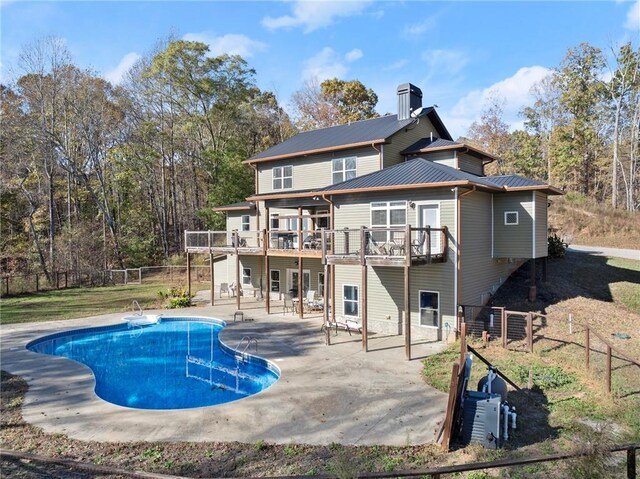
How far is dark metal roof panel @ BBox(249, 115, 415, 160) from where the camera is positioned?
18703mm

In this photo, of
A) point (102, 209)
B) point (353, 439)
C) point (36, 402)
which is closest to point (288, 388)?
point (353, 439)

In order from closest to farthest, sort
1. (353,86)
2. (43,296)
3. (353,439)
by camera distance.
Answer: (353,439)
(43,296)
(353,86)

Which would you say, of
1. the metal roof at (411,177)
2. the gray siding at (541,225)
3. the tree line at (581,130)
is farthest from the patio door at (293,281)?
the tree line at (581,130)

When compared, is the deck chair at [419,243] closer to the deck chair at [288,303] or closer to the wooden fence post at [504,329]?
the wooden fence post at [504,329]

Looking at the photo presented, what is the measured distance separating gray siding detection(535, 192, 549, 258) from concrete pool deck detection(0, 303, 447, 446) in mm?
6102

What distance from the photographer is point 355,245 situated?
14.9m

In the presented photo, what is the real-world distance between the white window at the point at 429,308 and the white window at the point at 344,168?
23.0 ft

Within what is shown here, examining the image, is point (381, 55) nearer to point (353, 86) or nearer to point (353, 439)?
point (353, 86)

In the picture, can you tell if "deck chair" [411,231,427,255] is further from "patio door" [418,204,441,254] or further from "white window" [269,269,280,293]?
"white window" [269,269,280,293]

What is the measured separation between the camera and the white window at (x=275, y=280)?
70.5 feet

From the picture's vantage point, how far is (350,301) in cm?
1609

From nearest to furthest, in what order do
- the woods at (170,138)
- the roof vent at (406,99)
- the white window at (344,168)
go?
1. the white window at (344,168)
2. the roof vent at (406,99)
3. the woods at (170,138)

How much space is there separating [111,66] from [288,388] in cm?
3354

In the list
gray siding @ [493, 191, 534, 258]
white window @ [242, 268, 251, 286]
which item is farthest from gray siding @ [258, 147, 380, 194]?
gray siding @ [493, 191, 534, 258]
